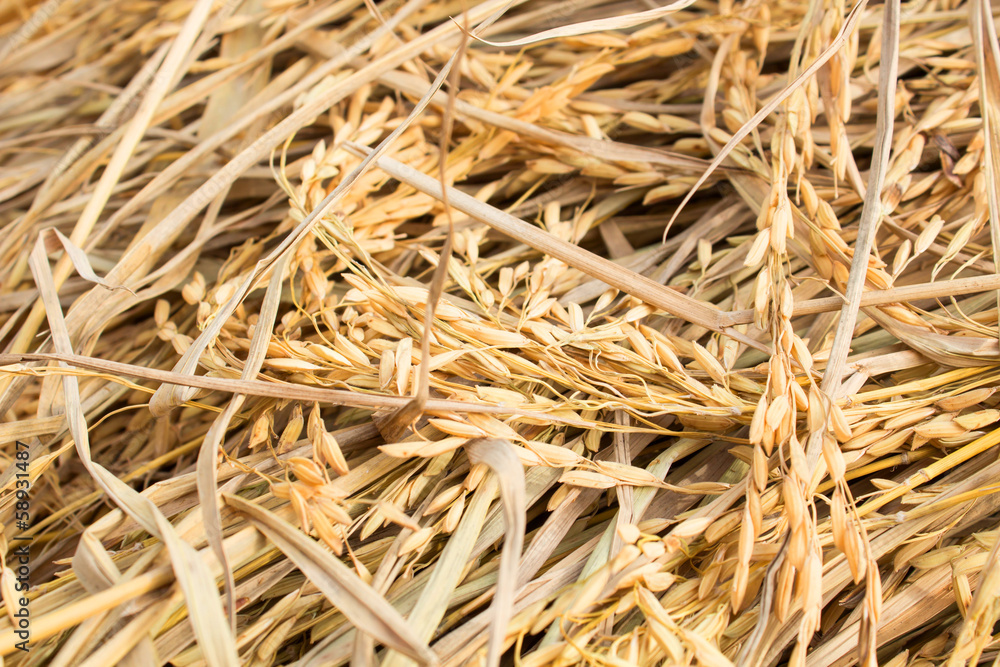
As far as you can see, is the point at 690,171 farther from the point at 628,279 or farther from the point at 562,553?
the point at 562,553

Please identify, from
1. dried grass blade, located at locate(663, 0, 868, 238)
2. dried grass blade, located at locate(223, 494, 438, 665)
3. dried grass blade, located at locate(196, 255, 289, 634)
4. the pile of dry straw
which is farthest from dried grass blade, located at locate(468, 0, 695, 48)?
dried grass blade, located at locate(223, 494, 438, 665)

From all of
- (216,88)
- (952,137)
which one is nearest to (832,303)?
(952,137)

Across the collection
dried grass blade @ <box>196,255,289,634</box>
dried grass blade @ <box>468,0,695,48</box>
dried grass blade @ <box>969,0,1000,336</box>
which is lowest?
dried grass blade @ <box>969,0,1000,336</box>

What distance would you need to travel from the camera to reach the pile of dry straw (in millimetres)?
445

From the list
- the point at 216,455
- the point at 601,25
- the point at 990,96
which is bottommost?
the point at 990,96

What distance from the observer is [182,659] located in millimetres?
478

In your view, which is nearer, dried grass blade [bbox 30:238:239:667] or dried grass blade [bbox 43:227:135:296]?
dried grass blade [bbox 30:238:239:667]

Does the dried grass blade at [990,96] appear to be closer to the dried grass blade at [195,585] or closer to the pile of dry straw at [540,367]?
the pile of dry straw at [540,367]

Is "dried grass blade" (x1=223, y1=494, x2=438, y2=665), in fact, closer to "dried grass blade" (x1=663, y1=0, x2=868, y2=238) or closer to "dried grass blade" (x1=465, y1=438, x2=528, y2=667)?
"dried grass blade" (x1=465, y1=438, x2=528, y2=667)

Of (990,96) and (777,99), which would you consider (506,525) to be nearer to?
(777,99)

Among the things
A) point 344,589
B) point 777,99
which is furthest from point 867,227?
point 344,589

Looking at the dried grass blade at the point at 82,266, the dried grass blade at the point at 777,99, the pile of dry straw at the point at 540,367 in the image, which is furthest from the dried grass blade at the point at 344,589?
the dried grass blade at the point at 777,99

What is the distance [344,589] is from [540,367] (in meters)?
0.23

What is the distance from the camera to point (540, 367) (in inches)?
20.9
